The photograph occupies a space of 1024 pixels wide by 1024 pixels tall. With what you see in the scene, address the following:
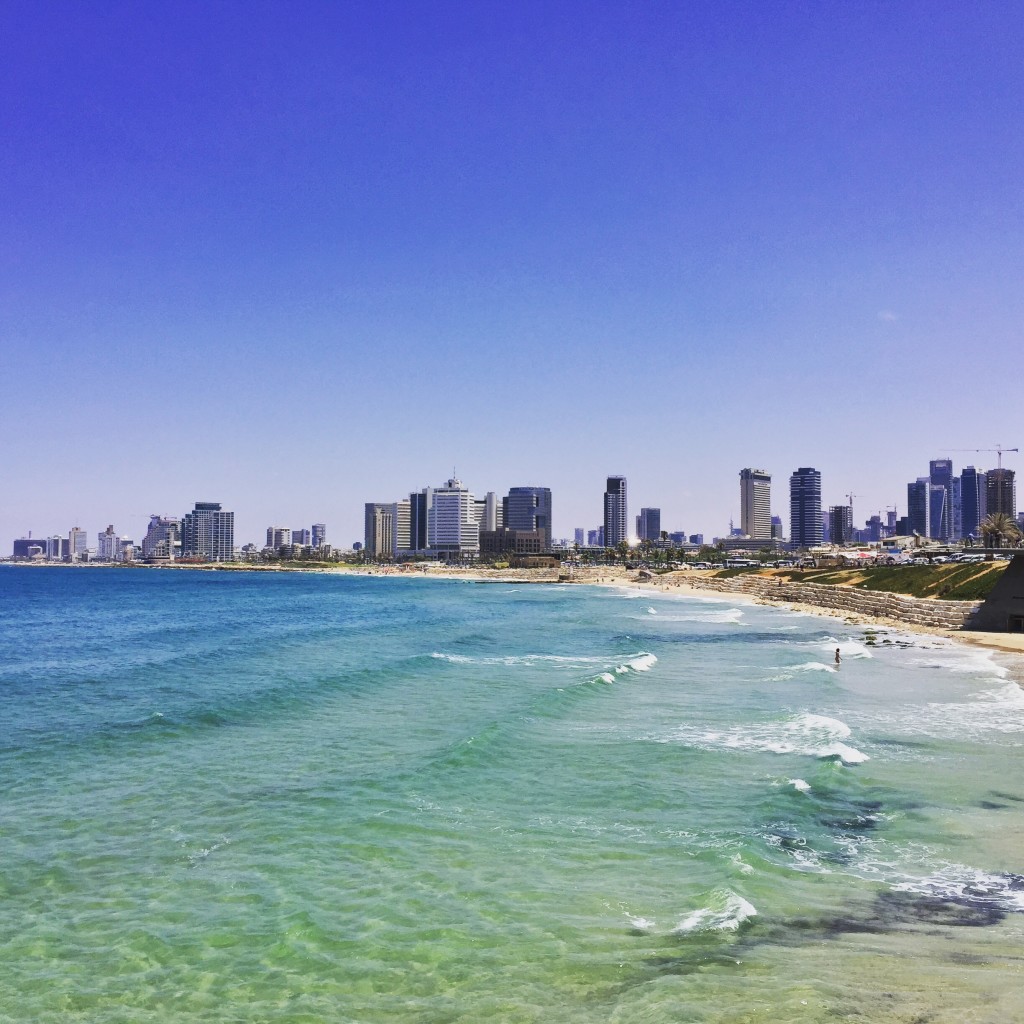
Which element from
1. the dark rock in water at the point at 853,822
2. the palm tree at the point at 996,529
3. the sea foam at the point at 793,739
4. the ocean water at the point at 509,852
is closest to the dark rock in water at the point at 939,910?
the ocean water at the point at 509,852

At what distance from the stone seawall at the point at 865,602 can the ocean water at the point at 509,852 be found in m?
33.8

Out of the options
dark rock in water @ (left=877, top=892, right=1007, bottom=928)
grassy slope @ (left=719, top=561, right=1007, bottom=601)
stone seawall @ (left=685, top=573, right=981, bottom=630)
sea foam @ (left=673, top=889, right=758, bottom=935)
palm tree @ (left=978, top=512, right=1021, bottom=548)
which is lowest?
stone seawall @ (left=685, top=573, right=981, bottom=630)

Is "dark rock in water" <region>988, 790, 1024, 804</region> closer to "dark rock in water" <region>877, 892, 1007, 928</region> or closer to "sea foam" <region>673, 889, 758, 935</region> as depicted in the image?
"dark rock in water" <region>877, 892, 1007, 928</region>

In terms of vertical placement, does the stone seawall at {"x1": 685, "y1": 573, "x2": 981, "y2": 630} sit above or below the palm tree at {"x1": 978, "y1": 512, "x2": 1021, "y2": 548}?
below

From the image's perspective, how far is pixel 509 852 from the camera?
18.6 m

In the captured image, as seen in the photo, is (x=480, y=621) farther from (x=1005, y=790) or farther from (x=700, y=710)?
(x=1005, y=790)

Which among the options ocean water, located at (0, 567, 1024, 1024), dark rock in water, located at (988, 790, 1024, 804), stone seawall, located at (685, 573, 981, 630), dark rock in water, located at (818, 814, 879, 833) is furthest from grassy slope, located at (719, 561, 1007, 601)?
dark rock in water, located at (818, 814, 879, 833)

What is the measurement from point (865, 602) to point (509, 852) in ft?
271

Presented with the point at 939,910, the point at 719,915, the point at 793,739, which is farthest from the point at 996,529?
the point at 719,915

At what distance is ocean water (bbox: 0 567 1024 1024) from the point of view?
12953 mm

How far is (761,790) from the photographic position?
77.4 feet

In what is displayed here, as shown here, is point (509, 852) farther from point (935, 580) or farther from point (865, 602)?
point (865, 602)

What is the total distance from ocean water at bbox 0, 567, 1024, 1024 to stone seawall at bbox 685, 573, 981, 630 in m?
33.8

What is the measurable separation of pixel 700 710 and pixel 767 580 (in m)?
113
